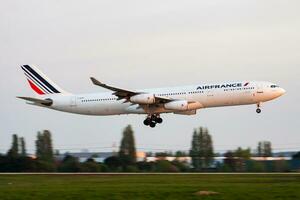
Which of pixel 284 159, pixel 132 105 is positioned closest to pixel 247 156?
pixel 284 159

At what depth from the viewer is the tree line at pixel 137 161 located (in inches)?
3132

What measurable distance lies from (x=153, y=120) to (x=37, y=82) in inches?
639

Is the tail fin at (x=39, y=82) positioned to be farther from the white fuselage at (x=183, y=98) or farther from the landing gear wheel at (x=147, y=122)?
the landing gear wheel at (x=147, y=122)

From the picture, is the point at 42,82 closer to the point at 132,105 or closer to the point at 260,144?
the point at 132,105

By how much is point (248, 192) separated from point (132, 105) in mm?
32948

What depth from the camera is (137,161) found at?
9231 cm

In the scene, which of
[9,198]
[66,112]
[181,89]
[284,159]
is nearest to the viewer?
[9,198]

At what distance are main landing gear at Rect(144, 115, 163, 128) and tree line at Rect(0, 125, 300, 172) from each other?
8089 millimetres

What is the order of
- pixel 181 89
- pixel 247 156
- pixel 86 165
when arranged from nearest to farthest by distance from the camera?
pixel 181 89 < pixel 86 165 < pixel 247 156

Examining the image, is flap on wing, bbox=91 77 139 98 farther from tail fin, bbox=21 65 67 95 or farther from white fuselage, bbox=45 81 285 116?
tail fin, bbox=21 65 67 95

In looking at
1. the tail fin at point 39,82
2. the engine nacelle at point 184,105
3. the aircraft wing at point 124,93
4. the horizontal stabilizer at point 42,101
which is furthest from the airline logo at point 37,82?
the engine nacelle at point 184,105

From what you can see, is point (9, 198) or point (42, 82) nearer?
point (9, 198)

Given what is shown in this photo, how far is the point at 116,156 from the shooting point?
9475 cm

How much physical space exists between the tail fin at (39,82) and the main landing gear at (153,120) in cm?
1130
